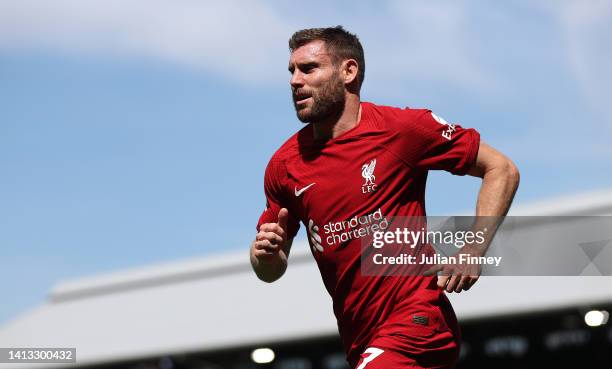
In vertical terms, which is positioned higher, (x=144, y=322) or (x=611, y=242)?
(x=144, y=322)

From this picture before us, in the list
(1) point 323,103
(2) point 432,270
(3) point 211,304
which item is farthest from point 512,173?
(3) point 211,304

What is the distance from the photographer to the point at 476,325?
17.7m

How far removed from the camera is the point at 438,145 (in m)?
5.61

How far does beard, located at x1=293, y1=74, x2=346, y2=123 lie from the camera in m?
5.70

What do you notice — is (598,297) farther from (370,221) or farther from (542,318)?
(370,221)

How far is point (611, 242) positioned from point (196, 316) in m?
10.0

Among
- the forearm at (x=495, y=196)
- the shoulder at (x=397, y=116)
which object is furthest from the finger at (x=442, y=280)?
the shoulder at (x=397, y=116)

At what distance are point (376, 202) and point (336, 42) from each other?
3.05 ft

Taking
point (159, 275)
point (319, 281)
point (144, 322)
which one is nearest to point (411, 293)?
point (319, 281)

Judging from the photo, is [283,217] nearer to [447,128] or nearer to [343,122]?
[343,122]

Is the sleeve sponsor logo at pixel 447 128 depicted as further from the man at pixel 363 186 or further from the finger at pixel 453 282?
the finger at pixel 453 282

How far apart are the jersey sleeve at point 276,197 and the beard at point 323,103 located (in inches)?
14.8

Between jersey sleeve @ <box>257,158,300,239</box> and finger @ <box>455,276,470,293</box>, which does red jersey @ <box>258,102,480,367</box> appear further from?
finger @ <box>455,276,470,293</box>

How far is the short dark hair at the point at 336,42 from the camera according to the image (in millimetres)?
5824
